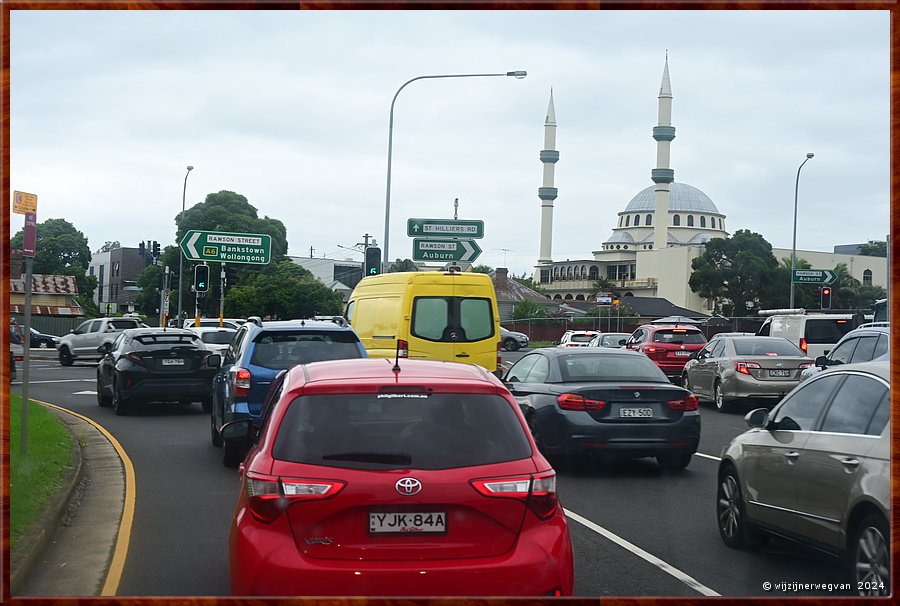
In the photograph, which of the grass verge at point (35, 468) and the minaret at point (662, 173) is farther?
the minaret at point (662, 173)

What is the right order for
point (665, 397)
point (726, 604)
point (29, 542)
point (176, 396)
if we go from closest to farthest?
point (726, 604) → point (29, 542) → point (665, 397) → point (176, 396)

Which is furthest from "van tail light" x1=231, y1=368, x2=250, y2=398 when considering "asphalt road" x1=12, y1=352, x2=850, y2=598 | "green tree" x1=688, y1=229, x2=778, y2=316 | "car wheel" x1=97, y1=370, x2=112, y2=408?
"green tree" x1=688, y1=229, x2=778, y2=316

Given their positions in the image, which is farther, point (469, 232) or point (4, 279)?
point (469, 232)

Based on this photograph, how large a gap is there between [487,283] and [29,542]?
12.3 m

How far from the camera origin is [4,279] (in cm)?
511

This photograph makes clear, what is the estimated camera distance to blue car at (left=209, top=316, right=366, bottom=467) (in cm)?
1246

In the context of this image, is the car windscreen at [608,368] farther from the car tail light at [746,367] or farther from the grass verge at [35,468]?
the car tail light at [746,367]

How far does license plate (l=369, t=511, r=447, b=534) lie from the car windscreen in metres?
7.41

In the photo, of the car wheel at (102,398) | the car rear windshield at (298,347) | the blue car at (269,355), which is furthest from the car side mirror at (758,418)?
the car wheel at (102,398)

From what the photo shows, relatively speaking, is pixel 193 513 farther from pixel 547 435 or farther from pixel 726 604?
pixel 726 604

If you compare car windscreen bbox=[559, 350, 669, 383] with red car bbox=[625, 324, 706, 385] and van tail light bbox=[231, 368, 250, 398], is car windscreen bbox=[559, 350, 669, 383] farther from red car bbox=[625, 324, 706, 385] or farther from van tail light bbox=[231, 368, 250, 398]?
red car bbox=[625, 324, 706, 385]

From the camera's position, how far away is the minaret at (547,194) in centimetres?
11712

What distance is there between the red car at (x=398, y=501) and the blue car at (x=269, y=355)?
734cm

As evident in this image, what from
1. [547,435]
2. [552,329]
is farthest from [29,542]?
[552,329]
